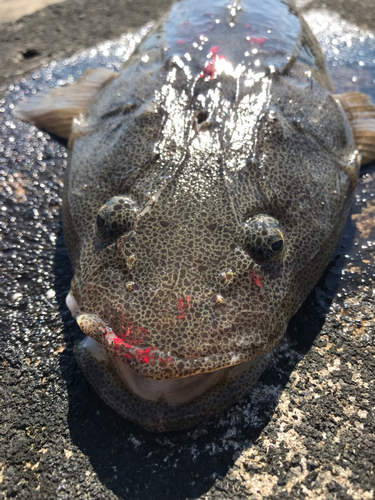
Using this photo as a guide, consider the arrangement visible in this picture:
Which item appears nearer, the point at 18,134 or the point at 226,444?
the point at 226,444

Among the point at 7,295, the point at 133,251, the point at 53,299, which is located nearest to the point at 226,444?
the point at 133,251

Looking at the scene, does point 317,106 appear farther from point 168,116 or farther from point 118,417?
point 118,417

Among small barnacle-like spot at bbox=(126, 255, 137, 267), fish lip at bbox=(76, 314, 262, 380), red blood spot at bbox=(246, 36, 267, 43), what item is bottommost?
fish lip at bbox=(76, 314, 262, 380)

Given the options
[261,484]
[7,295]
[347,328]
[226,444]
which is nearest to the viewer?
[261,484]

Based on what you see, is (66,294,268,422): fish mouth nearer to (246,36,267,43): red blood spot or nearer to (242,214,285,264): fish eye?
(242,214,285,264): fish eye

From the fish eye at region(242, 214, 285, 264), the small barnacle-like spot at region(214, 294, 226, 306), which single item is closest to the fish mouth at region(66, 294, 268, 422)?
the small barnacle-like spot at region(214, 294, 226, 306)

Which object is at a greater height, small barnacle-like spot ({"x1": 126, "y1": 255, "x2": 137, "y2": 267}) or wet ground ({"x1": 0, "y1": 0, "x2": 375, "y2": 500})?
small barnacle-like spot ({"x1": 126, "y1": 255, "x2": 137, "y2": 267})
